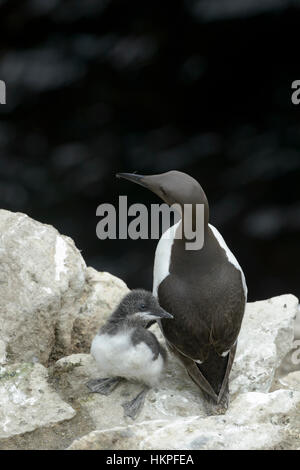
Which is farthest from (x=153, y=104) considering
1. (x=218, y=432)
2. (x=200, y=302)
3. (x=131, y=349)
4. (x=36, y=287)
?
(x=218, y=432)

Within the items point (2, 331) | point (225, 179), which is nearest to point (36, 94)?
point (225, 179)

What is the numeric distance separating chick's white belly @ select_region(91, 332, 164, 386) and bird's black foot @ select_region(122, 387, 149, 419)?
0.12 metres

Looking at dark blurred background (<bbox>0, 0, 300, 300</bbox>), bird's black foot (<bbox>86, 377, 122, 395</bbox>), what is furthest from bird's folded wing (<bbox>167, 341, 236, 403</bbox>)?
dark blurred background (<bbox>0, 0, 300, 300</bbox>)

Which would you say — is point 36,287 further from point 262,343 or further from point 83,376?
point 262,343

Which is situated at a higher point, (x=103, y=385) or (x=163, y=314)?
(x=163, y=314)

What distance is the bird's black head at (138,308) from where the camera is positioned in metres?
5.87

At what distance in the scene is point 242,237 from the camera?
10.4 metres

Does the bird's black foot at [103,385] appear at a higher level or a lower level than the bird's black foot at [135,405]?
higher

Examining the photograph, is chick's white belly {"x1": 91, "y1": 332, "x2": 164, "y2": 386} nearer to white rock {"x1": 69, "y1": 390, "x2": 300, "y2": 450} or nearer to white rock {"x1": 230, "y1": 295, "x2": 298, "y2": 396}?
white rock {"x1": 230, "y1": 295, "x2": 298, "y2": 396}

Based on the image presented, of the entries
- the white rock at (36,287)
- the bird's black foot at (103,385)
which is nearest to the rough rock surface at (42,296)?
the white rock at (36,287)

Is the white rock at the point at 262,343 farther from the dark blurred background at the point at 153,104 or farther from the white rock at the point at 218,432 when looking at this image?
the dark blurred background at the point at 153,104

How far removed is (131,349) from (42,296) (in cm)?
91

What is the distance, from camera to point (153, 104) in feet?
35.5

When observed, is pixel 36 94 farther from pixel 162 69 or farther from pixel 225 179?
pixel 225 179
